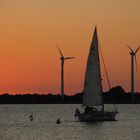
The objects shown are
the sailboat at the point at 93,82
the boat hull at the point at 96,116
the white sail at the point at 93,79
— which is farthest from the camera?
the white sail at the point at 93,79

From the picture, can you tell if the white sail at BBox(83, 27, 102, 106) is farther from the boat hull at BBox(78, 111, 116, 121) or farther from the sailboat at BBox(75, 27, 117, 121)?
the boat hull at BBox(78, 111, 116, 121)

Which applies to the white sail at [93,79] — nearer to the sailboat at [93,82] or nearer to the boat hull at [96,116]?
the sailboat at [93,82]

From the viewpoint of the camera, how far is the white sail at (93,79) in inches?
5684

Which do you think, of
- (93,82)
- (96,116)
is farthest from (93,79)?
(96,116)

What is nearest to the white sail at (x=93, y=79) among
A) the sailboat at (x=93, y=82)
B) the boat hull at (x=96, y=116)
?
the sailboat at (x=93, y=82)

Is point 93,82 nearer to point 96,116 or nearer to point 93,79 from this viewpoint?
point 93,79

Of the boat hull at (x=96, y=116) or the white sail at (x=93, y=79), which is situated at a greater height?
the white sail at (x=93, y=79)

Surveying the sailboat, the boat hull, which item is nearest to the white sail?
the sailboat

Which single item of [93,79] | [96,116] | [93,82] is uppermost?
[93,79]

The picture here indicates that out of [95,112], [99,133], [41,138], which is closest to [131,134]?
[99,133]

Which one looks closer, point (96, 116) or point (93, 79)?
point (96, 116)

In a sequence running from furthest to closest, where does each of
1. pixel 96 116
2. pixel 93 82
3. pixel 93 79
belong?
pixel 93 79 < pixel 93 82 < pixel 96 116

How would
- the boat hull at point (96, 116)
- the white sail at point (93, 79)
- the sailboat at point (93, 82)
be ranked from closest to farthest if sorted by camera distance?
the boat hull at point (96, 116) → the sailboat at point (93, 82) → the white sail at point (93, 79)

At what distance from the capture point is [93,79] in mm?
145125
